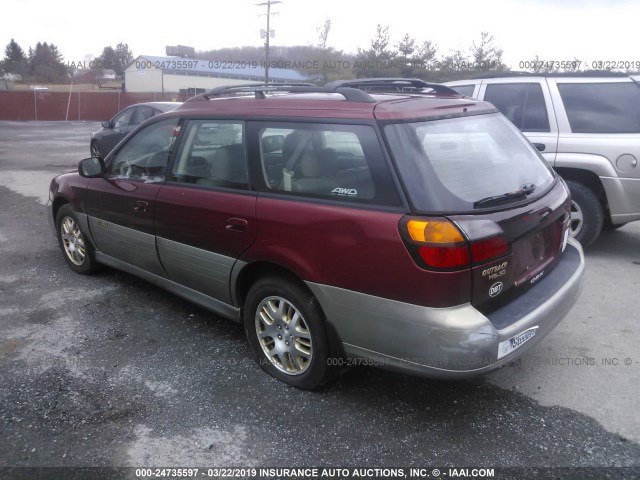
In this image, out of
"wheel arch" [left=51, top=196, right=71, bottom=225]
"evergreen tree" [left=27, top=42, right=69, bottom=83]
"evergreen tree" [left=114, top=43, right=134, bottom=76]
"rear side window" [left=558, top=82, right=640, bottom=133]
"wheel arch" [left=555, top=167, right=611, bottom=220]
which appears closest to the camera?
"wheel arch" [left=51, top=196, right=71, bottom=225]

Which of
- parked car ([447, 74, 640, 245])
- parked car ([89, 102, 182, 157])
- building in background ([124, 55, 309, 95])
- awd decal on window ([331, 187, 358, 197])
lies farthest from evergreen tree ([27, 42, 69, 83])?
awd decal on window ([331, 187, 358, 197])

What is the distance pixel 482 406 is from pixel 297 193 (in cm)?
161

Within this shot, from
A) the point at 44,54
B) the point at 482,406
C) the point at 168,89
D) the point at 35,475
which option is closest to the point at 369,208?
the point at 482,406

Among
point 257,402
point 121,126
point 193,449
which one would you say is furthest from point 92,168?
point 121,126

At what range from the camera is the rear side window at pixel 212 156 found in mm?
3441

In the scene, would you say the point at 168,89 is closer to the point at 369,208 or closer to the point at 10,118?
the point at 10,118

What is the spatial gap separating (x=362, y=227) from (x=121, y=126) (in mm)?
11814

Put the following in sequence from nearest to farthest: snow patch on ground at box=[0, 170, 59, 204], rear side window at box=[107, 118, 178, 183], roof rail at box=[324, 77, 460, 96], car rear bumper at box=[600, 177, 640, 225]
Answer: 1. roof rail at box=[324, 77, 460, 96]
2. rear side window at box=[107, 118, 178, 183]
3. car rear bumper at box=[600, 177, 640, 225]
4. snow patch on ground at box=[0, 170, 59, 204]

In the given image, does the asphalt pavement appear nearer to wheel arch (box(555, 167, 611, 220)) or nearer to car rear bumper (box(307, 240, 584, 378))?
car rear bumper (box(307, 240, 584, 378))

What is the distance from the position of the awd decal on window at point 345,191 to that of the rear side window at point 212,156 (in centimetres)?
68

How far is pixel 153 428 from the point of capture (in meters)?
2.91

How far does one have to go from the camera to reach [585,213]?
18.5 feet

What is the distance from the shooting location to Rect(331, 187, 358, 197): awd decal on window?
283 centimetres

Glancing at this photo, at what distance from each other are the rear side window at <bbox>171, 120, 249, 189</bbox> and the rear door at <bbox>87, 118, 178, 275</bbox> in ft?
0.66
